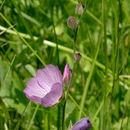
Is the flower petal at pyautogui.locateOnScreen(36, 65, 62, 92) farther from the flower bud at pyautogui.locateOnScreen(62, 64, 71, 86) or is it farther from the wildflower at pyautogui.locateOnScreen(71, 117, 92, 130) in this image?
the wildflower at pyautogui.locateOnScreen(71, 117, 92, 130)

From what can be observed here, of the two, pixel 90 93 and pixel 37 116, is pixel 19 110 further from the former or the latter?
pixel 90 93

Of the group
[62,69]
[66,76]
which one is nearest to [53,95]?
[66,76]

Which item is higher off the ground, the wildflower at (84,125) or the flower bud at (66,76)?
the flower bud at (66,76)

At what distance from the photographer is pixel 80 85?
168 centimetres

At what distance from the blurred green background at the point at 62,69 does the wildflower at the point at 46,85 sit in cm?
17

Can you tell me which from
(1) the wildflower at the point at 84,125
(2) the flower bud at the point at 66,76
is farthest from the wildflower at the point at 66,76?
(1) the wildflower at the point at 84,125

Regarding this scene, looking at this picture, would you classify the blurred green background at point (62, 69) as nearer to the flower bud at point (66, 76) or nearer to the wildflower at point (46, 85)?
the wildflower at point (46, 85)

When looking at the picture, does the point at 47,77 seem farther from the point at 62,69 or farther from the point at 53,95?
the point at 62,69

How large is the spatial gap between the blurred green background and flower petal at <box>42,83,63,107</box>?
0.95 feet

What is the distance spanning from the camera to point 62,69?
183 centimetres

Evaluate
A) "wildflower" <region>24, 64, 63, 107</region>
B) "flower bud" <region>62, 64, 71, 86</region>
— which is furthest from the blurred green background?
"flower bud" <region>62, 64, 71, 86</region>

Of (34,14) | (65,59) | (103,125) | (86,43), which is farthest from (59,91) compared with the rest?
(34,14)

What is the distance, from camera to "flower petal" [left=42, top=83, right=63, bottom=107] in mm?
813

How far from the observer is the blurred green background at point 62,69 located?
120cm
